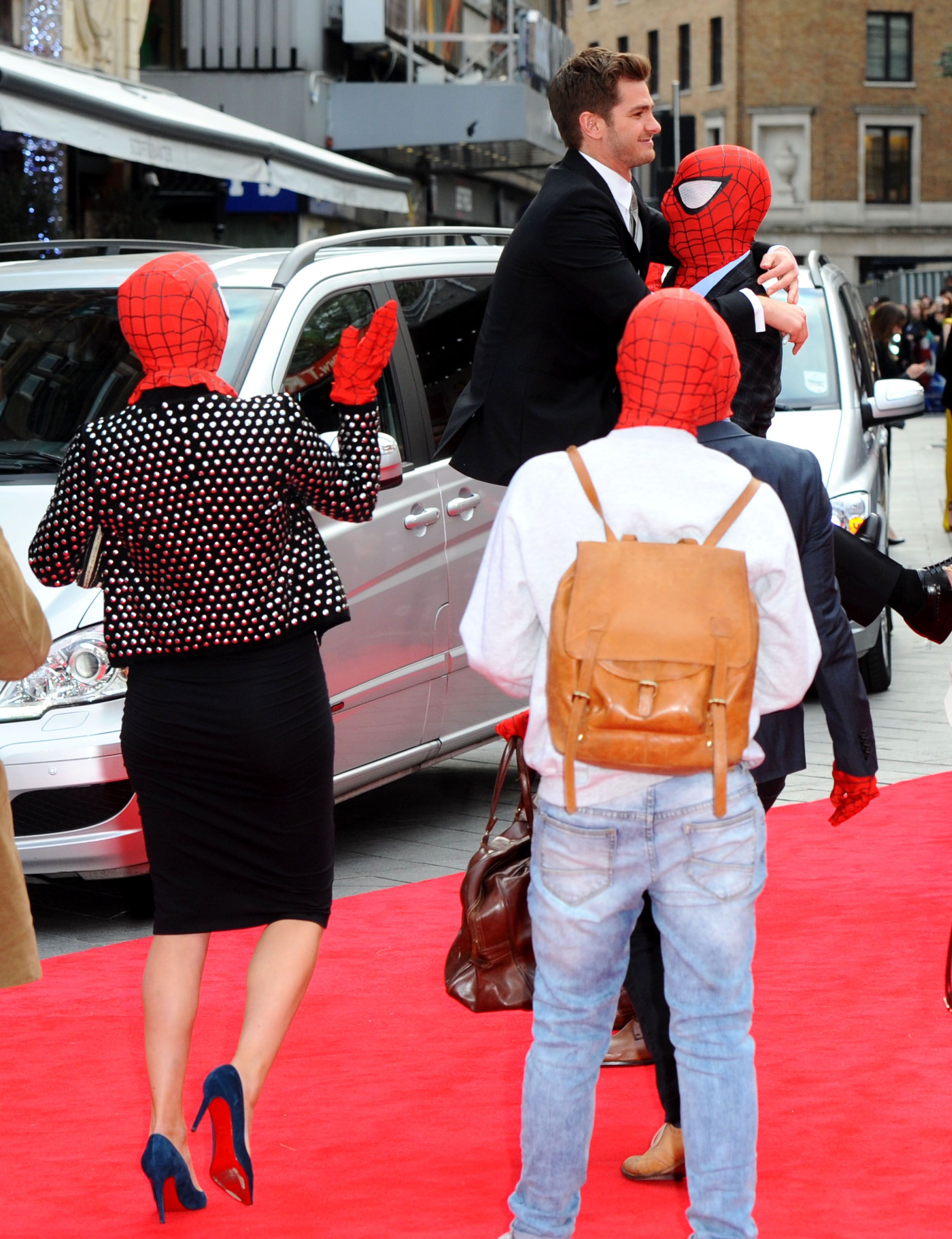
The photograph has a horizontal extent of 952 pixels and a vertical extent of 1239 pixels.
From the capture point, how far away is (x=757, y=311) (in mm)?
3848

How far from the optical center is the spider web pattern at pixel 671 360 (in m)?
2.86

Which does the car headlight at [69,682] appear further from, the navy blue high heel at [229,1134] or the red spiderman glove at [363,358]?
the navy blue high heel at [229,1134]

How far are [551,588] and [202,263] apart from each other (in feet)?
3.69

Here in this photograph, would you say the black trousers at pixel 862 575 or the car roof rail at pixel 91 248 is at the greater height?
the car roof rail at pixel 91 248

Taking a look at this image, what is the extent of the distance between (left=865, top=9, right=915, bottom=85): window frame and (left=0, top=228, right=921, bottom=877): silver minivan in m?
55.3

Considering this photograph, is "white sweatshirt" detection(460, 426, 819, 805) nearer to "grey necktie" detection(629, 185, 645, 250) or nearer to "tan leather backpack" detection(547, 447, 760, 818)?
"tan leather backpack" detection(547, 447, 760, 818)

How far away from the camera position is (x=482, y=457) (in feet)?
13.4

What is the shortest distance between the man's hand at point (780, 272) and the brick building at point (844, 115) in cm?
5403

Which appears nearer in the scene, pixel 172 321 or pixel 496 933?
pixel 172 321

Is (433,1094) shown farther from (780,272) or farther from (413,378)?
(413,378)

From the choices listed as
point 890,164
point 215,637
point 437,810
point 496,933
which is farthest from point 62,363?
point 890,164

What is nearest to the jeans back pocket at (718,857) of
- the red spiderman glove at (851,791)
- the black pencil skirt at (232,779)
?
the red spiderman glove at (851,791)

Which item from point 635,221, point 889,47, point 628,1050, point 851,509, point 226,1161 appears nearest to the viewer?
point 226,1161

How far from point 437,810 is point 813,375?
10.6 feet
